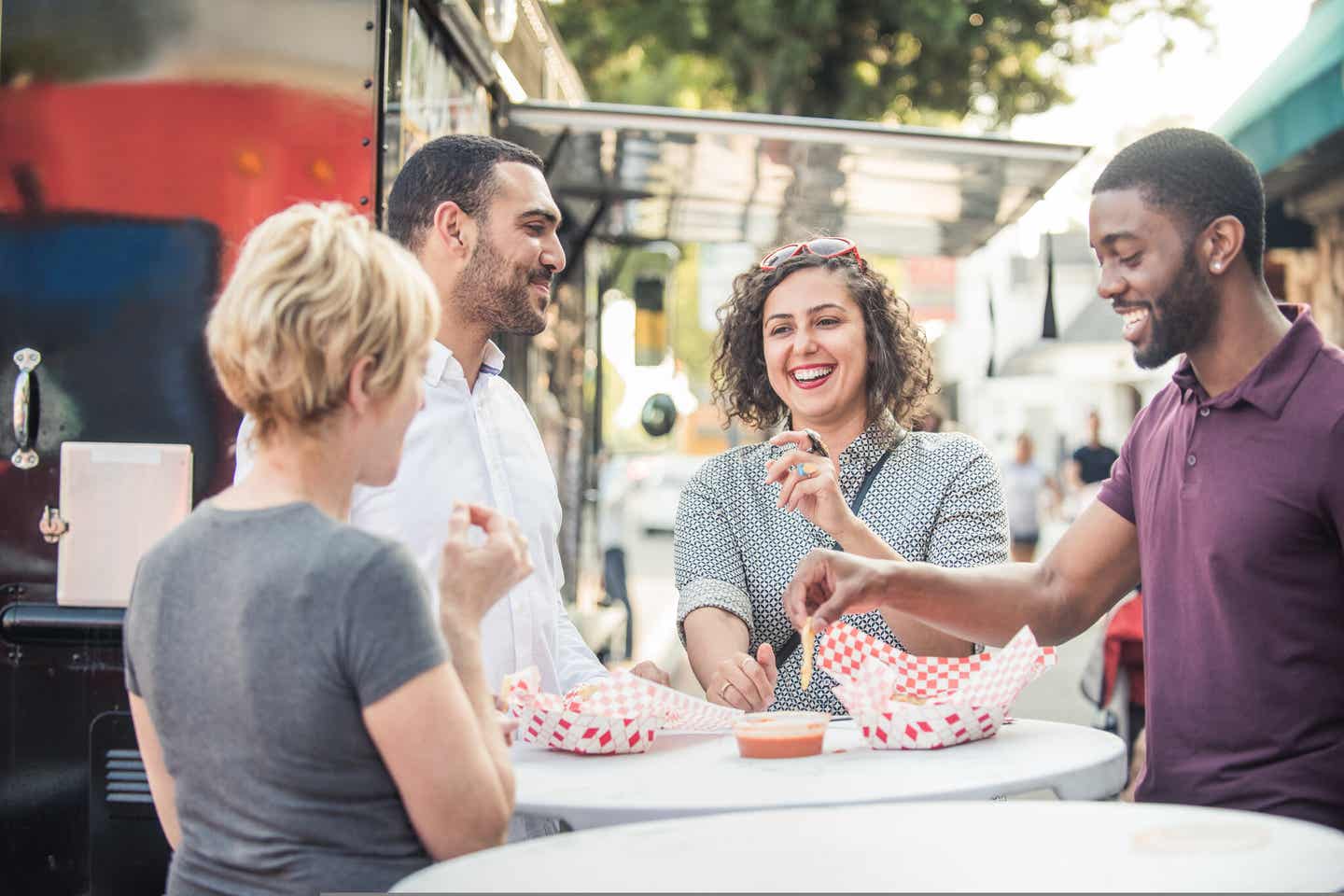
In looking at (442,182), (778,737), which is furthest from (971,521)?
(442,182)

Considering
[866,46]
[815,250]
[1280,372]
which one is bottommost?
[1280,372]

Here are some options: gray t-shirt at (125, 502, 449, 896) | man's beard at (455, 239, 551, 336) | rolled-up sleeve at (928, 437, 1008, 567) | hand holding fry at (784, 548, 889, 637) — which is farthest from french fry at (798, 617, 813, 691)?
man's beard at (455, 239, 551, 336)

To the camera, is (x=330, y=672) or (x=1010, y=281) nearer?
(x=330, y=672)

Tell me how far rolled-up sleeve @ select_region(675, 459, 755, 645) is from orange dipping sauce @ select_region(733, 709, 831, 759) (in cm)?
75

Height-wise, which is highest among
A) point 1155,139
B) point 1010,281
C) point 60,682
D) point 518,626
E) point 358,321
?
point 1010,281

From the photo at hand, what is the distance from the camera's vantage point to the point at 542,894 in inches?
62.4

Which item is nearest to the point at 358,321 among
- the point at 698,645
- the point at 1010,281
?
the point at 698,645

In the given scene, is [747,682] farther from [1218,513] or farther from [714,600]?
[1218,513]

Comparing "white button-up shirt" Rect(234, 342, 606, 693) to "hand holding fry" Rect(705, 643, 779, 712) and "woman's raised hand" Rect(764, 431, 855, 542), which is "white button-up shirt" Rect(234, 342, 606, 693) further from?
"woman's raised hand" Rect(764, 431, 855, 542)

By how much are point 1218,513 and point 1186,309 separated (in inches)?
15.2

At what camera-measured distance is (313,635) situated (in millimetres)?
1744

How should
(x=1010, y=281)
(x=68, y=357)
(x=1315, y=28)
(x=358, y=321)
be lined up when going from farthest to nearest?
A: (x=1010, y=281) < (x=1315, y=28) < (x=68, y=357) < (x=358, y=321)

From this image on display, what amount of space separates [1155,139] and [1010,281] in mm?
8090

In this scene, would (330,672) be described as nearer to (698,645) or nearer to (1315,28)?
(698,645)
